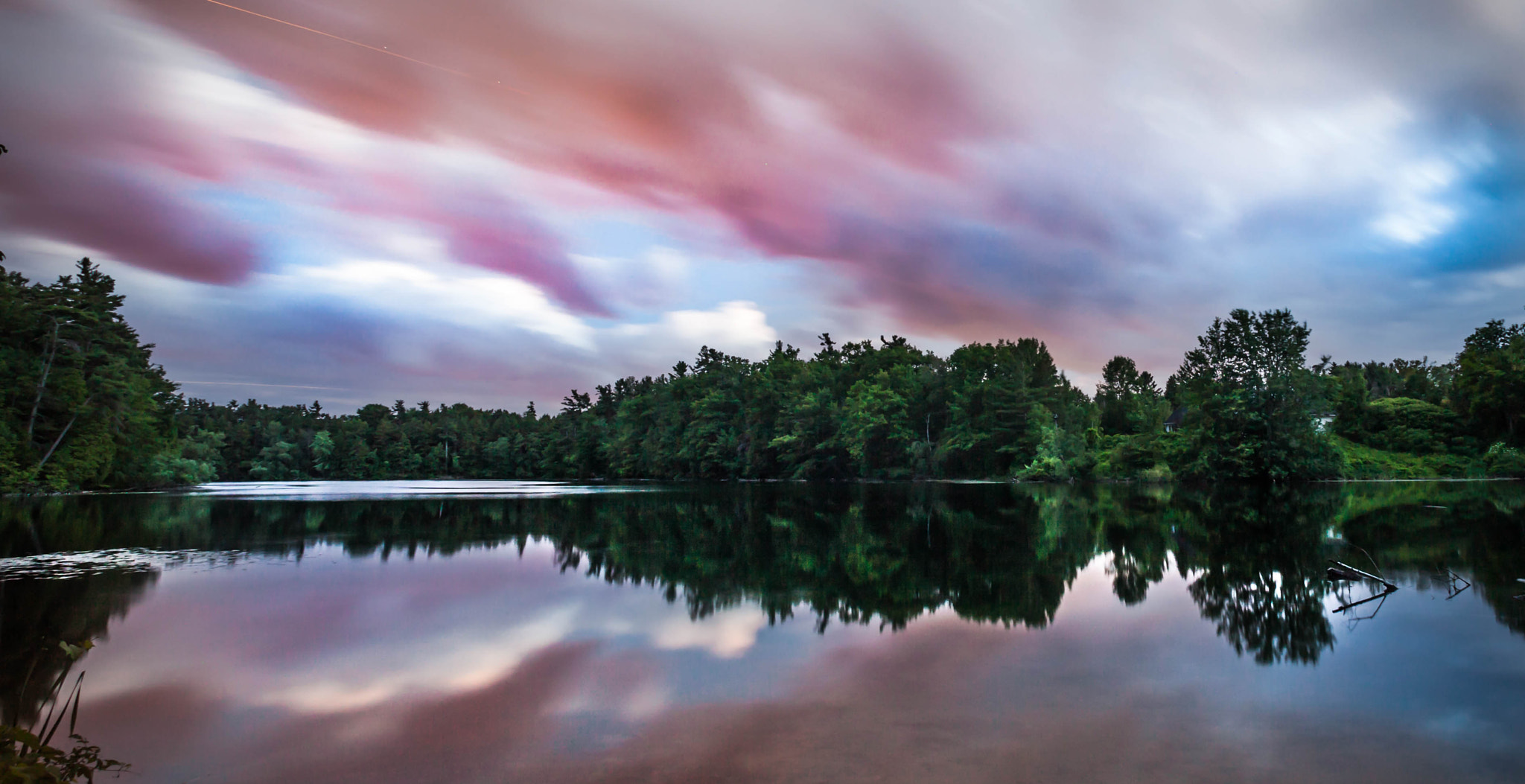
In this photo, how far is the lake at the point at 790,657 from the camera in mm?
4930

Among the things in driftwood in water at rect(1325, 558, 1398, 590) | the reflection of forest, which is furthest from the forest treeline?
driftwood in water at rect(1325, 558, 1398, 590)

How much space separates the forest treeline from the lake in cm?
2323

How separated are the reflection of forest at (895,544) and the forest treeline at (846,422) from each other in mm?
8123

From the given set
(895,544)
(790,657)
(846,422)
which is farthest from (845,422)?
(790,657)

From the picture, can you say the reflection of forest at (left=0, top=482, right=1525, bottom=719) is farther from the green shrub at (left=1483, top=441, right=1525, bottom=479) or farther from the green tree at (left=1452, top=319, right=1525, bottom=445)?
the green tree at (left=1452, top=319, right=1525, bottom=445)

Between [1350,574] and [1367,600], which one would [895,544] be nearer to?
[1350,574]

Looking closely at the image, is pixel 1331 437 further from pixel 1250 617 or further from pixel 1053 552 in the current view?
pixel 1250 617

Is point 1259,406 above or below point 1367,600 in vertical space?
above

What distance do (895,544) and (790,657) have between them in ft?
31.0

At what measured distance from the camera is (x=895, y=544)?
16.3 m

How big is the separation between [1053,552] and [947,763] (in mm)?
11280

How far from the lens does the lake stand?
16.2 ft

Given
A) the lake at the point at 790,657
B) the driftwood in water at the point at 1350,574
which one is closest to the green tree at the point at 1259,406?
the lake at the point at 790,657

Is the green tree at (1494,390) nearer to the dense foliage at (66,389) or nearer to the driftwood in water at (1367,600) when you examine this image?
the driftwood in water at (1367,600)
